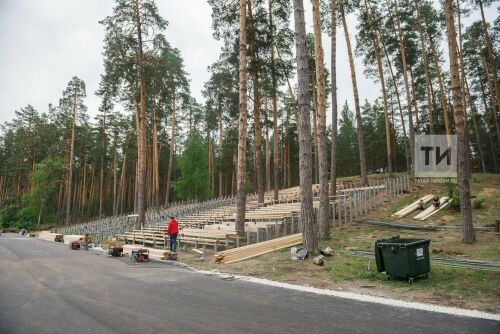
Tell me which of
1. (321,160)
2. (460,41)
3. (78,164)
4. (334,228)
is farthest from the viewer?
(78,164)

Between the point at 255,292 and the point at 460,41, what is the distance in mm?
28599

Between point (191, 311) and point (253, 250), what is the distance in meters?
6.82

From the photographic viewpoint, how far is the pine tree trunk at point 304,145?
34.0ft

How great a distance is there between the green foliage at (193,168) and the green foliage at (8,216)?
105ft

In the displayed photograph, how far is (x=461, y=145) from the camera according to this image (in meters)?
11.1

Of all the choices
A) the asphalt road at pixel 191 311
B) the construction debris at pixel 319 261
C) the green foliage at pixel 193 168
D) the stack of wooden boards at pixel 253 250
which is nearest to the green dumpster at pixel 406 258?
the asphalt road at pixel 191 311

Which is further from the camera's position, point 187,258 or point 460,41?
point 460,41

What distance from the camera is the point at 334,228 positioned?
50.1 ft

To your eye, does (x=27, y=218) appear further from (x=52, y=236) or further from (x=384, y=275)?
(x=384, y=275)

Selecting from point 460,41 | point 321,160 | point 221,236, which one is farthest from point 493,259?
point 460,41

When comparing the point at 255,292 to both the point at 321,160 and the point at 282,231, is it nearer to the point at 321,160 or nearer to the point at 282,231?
the point at 321,160

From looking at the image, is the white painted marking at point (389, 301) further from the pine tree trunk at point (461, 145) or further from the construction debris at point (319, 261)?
the pine tree trunk at point (461, 145)

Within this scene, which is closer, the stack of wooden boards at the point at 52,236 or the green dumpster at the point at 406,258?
the green dumpster at the point at 406,258

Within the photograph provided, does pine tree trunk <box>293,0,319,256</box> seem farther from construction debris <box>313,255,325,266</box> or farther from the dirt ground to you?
the dirt ground
